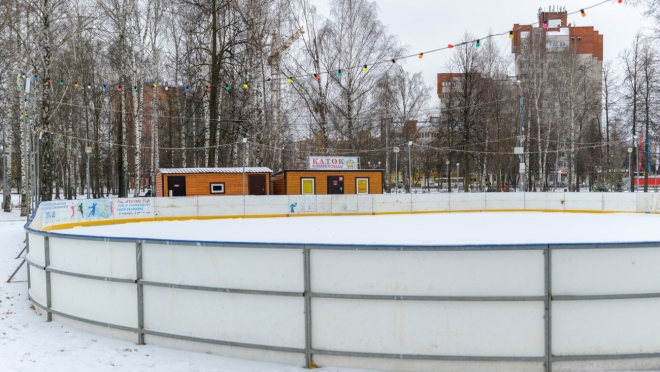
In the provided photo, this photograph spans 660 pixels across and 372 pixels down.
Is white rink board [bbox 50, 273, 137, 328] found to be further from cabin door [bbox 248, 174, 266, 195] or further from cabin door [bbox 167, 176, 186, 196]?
cabin door [bbox 248, 174, 266, 195]

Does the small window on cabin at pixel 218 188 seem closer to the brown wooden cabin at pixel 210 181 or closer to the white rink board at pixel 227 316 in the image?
the brown wooden cabin at pixel 210 181

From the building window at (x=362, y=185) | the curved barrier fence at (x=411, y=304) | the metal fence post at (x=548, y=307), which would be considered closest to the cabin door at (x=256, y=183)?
the building window at (x=362, y=185)

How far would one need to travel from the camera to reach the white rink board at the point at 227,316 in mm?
5090

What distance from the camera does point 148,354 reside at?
5434mm

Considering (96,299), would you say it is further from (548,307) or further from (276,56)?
(276,56)

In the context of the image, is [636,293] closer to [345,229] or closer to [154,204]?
[345,229]

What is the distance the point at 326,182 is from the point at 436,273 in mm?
25632

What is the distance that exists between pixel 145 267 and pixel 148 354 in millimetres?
923

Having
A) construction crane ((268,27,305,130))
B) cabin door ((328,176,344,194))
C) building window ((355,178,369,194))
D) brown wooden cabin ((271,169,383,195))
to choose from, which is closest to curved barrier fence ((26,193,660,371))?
brown wooden cabin ((271,169,383,195))

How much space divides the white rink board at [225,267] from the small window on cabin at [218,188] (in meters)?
23.2

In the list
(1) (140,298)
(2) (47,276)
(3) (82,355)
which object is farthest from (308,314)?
(2) (47,276)

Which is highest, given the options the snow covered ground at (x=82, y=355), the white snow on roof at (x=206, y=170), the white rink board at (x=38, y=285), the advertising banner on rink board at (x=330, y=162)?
the advertising banner on rink board at (x=330, y=162)

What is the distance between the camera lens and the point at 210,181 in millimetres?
28469

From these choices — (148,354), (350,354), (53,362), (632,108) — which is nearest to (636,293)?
(350,354)
